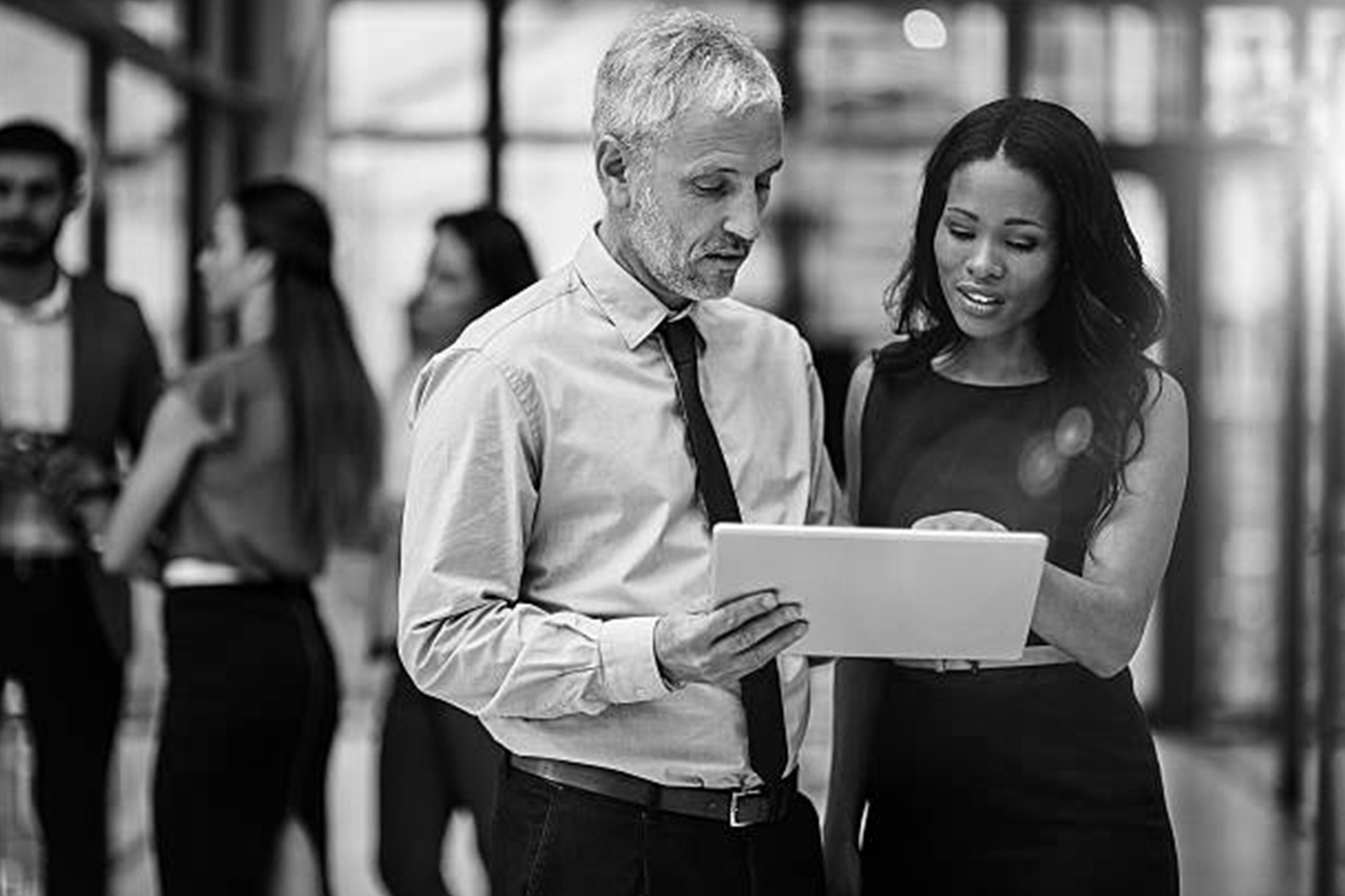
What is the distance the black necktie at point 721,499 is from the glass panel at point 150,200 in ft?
11.5

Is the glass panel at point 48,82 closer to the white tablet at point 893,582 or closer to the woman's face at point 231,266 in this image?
the woman's face at point 231,266

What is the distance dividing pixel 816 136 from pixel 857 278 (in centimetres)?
55

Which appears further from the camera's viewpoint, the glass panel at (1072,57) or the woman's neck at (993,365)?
the glass panel at (1072,57)

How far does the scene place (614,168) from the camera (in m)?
2.24

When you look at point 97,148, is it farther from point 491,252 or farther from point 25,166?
point 491,252

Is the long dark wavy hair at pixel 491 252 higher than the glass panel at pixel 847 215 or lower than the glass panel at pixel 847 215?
lower

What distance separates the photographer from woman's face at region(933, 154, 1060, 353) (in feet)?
7.84

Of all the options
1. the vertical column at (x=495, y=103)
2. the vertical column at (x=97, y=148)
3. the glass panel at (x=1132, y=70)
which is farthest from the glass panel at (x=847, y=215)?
the vertical column at (x=97, y=148)

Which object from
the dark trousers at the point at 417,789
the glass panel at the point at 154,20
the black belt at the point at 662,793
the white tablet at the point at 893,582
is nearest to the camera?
the white tablet at the point at 893,582

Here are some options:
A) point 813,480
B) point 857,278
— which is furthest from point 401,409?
point 857,278

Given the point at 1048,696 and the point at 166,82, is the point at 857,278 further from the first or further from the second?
the point at 1048,696

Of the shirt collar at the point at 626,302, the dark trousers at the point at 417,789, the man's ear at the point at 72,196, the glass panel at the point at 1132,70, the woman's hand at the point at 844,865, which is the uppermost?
the glass panel at the point at 1132,70

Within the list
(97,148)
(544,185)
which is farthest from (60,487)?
(544,185)

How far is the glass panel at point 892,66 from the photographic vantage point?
29.1 ft
